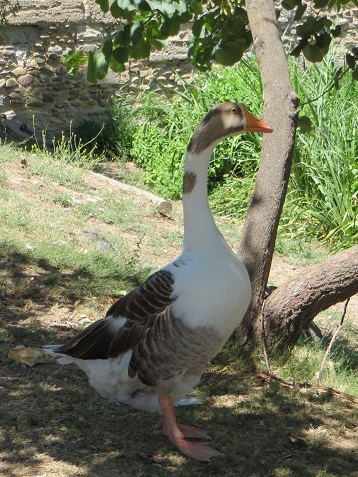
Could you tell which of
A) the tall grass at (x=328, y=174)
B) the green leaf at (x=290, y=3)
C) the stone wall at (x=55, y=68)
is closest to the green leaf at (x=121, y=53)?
the green leaf at (x=290, y=3)

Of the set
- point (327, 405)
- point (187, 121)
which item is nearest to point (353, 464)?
point (327, 405)

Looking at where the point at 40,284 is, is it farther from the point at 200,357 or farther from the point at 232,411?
the point at 200,357

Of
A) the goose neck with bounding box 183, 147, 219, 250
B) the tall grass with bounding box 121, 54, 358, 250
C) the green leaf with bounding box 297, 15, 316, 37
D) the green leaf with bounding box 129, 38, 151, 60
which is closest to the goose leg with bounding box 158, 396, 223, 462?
the goose neck with bounding box 183, 147, 219, 250

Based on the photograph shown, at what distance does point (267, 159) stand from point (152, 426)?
174 centimetres

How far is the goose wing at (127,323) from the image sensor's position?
12.0ft

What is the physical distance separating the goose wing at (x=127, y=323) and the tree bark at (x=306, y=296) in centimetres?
123

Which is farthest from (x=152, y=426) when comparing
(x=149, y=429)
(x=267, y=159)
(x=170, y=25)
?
(x=170, y=25)

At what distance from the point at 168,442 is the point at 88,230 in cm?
363

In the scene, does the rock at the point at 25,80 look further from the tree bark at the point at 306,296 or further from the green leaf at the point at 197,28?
the tree bark at the point at 306,296

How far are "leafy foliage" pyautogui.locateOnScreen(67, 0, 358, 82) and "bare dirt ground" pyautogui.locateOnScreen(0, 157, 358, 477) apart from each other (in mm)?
1766

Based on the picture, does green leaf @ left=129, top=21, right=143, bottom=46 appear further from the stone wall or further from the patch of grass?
the stone wall

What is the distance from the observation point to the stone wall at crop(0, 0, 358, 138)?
11.5 meters

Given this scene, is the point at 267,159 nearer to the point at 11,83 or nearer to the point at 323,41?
the point at 323,41

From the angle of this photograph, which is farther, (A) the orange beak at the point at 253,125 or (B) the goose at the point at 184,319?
(A) the orange beak at the point at 253,125
